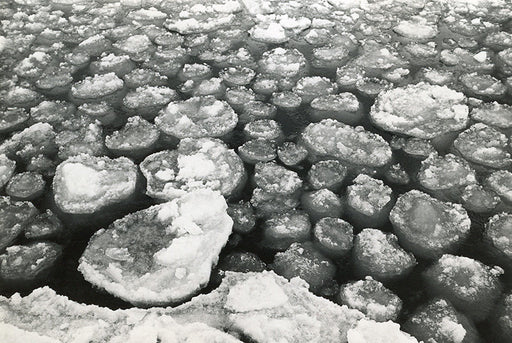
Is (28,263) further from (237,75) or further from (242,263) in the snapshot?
(237,75)

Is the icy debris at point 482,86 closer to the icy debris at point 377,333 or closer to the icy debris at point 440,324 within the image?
the icy debris at point 440,324

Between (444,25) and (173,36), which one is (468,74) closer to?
(444,25)

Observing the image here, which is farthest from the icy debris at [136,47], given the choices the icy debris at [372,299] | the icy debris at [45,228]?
the icy debris at [372,299]

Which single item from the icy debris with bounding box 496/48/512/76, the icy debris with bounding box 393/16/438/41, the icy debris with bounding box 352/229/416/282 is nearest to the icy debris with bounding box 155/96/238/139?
the icy debris with bounding box 352/229/416/282

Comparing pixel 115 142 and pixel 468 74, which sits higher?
pixel 468 74

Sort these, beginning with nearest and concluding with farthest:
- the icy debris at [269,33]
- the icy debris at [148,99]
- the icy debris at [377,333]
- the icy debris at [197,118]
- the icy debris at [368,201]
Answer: the icy debris at [377,333] → the icy debris at [368,201] → the icy debris at [197,118] → the icy debris at [148,99] → the icy debris at [269,33]

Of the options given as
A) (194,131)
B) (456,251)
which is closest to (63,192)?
(194,131)
